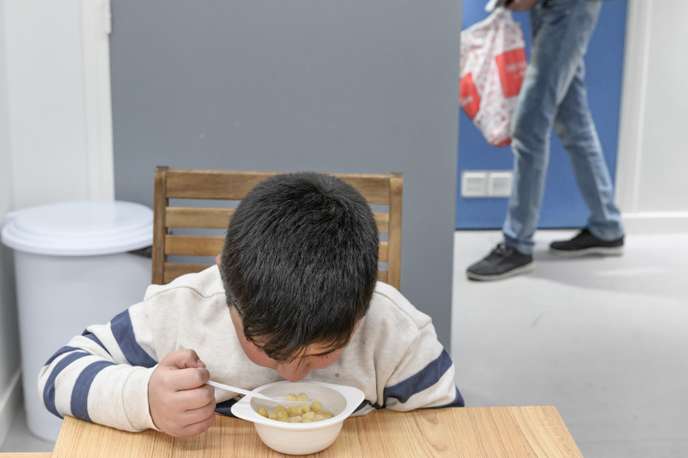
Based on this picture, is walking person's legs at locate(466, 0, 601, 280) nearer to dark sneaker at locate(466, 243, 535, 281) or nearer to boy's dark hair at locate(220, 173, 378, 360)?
dark sneaker at locate(466, 243, 535, 281)

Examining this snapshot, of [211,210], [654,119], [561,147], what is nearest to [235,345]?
[211,210]

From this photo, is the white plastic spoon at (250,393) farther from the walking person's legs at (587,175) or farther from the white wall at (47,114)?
the walking person's legs at (587,175)

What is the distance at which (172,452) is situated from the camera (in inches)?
36.9

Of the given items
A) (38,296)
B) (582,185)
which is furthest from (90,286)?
(582,185)

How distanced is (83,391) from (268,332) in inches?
10.1

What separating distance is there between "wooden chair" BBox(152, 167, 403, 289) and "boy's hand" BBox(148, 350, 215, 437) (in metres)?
0.45

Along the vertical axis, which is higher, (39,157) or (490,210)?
(39,157)

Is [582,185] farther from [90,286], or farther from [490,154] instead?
[90,286]

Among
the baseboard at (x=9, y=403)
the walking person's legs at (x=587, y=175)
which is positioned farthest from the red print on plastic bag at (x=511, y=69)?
the baseboard at (x=9, y=403)

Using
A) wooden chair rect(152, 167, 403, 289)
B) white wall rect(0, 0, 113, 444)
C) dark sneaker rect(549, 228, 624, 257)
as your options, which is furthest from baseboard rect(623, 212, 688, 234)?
wooden chair rect(152, 167, 403, 289)

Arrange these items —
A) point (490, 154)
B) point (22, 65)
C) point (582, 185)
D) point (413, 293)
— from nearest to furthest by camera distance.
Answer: point (22, 65), point (413, 293), point (582, 185), point (490, 154)

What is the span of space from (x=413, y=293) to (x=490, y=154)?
174 centimetres

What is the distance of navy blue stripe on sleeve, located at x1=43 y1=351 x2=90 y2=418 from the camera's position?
104cm

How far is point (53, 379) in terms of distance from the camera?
41.1 inches
